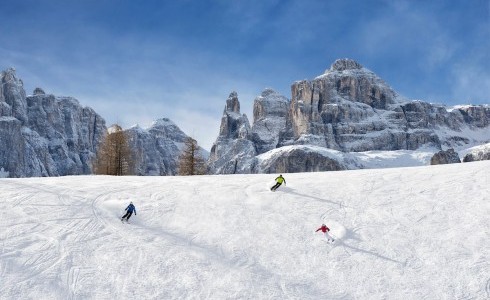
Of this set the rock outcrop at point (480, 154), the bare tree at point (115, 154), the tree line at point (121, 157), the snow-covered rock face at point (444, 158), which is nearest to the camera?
the bare tree at point (115, 154)

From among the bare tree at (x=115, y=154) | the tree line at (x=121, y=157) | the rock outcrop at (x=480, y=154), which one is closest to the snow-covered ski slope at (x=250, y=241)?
the bare tree at (x=115, y=154)

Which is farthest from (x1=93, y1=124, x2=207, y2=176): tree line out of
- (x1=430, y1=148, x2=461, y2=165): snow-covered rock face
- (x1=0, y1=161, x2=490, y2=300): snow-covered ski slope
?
→ (x1=430, y1=148, x2=461, y2=165): snow-covered rock face

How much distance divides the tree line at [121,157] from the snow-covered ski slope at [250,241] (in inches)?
1095

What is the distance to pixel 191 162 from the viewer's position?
2352 inches

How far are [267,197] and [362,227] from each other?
22.2 ft

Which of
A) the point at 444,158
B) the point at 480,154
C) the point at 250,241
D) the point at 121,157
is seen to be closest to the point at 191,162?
the point at 121,157

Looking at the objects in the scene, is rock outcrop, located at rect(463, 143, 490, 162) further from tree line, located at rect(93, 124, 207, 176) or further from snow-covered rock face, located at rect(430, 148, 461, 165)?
tree line, located at rect(93, 124, 207, 176)

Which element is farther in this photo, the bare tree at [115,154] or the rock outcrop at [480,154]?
the rock outcrop at [480,154]

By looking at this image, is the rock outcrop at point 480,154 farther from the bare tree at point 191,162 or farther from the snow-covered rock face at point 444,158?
the bare tree at point 191,162

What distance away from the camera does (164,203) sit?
2572 centimetres

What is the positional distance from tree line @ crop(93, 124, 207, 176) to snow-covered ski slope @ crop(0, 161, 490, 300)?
27814 mm

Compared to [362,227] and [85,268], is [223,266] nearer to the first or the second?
[85,268]

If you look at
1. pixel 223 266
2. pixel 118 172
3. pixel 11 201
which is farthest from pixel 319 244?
pixel 118 172

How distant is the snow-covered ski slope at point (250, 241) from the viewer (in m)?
16.1
